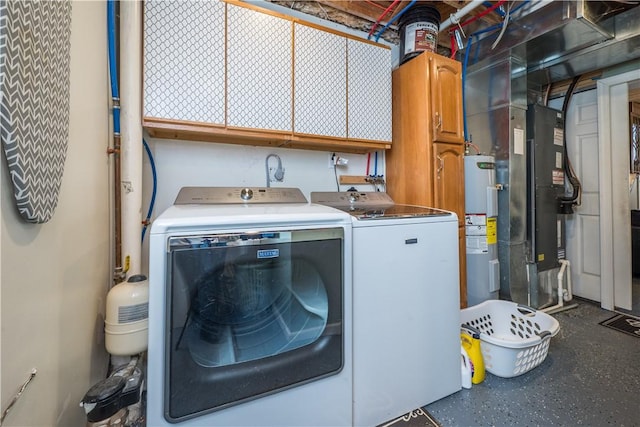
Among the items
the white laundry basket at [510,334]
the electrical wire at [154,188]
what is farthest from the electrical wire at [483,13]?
the electrical wire at [154,188]

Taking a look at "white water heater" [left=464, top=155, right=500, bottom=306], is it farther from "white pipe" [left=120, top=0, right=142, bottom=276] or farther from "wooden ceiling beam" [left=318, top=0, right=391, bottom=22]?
"white pipe" [left=120, top=0, right=142, bottom=276]

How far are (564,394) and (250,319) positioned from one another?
1.70m

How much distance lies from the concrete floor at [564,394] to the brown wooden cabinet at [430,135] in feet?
2.01

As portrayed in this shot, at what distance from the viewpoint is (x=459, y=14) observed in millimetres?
1994

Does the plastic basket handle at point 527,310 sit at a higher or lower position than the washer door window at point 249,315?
lower

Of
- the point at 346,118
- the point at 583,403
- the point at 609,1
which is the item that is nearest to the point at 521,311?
the point at 583,403

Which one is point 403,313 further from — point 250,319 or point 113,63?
point 113,63

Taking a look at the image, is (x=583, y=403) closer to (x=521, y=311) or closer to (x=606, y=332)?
(x=521, y=311)

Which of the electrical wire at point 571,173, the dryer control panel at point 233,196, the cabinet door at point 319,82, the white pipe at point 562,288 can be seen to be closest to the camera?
the dryer control panel at point 233,196

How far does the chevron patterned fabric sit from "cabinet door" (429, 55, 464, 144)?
6.29 ft

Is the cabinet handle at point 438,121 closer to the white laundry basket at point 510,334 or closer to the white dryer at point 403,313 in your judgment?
the white dryer at point 403,313

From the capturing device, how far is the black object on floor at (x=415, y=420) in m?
1.28

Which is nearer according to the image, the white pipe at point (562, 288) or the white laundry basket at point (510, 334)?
the white laundry basket at point (510, 334)

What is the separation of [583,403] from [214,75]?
2551mm
